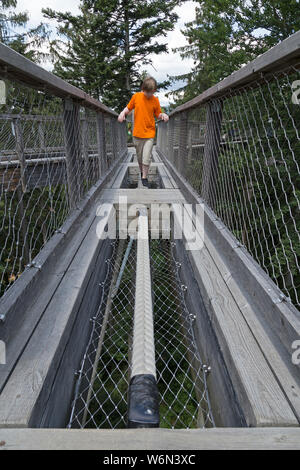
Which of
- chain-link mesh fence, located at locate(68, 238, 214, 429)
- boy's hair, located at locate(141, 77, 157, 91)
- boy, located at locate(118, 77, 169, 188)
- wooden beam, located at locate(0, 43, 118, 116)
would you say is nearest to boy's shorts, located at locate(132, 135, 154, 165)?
boy, located at locate(118, 77, 169, 188)

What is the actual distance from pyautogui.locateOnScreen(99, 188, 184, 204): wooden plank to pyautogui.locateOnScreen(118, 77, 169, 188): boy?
1.95ft

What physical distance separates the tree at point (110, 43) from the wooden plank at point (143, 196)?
783 inches

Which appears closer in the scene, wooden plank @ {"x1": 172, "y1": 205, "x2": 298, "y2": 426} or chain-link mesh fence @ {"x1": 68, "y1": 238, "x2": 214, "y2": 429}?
wooden plank @ {"x1": 172, "y1": 205, "x2": 298, "y2": 426}

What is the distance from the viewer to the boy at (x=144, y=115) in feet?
13.6

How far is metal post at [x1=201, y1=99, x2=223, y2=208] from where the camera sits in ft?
9.74

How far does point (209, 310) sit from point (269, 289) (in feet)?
1.19

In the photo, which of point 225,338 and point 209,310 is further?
point 209,310

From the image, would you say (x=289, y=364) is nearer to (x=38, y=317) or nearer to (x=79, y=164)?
(x=38, y=317)

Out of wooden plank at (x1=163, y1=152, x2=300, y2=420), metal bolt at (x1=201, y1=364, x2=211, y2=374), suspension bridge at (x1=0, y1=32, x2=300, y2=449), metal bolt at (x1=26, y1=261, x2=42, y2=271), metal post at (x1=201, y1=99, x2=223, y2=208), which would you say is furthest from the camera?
metal post at (x1=201, y1=99, x2=223, y2=208)

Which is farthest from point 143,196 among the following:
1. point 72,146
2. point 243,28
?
point 243,28

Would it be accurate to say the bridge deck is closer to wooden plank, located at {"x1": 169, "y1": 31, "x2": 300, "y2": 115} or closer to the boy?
wooden plank, located at {"x1": 169, "y1": 31, "x2": 300, "y2": 115}

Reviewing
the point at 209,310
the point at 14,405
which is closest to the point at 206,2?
the point at 209,310

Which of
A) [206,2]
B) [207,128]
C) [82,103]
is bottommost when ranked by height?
[207,128]
